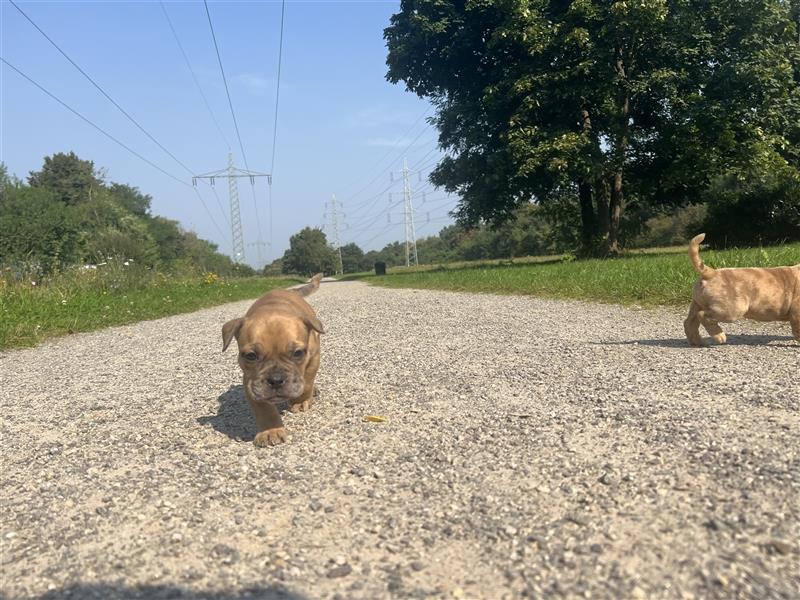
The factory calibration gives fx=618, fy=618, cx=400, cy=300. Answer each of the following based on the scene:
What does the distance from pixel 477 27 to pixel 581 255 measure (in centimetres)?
936

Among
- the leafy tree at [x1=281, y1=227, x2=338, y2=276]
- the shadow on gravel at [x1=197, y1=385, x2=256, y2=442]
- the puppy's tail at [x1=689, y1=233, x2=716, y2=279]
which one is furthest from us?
the leafy tree at [x1=281, y1=227, x2=338, y2=276]

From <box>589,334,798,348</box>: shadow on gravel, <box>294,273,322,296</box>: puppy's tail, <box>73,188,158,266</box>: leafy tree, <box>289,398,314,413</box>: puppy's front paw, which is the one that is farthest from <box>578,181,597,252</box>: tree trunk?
<box>73,188,158,266</box>: leafy tree

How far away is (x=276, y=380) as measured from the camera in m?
3.37

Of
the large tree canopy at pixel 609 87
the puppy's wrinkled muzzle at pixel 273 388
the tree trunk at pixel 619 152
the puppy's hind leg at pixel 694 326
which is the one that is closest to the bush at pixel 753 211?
the large tree canopy at pixel 609 87

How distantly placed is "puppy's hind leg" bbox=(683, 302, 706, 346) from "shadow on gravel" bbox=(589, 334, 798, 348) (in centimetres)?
7

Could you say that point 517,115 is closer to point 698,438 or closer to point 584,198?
point 584,198

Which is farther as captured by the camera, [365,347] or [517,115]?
[517,115]

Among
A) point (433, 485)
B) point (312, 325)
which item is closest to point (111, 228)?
point (312, 325)

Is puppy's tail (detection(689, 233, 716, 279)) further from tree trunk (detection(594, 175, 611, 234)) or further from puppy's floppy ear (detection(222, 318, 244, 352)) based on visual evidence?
tree trunk (detection(594, 175, 611, 234))

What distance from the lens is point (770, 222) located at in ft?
77.0

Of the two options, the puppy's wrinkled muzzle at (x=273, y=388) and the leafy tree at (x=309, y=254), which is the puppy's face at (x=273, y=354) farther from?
the leafy tree at (x=309, y=254)

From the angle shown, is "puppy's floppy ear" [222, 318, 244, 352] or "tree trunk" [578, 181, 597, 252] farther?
"tree trunk" [578, 181, 597, 252]

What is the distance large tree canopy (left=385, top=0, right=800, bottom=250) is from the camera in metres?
19.4

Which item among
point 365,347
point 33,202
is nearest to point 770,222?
point 365,347
